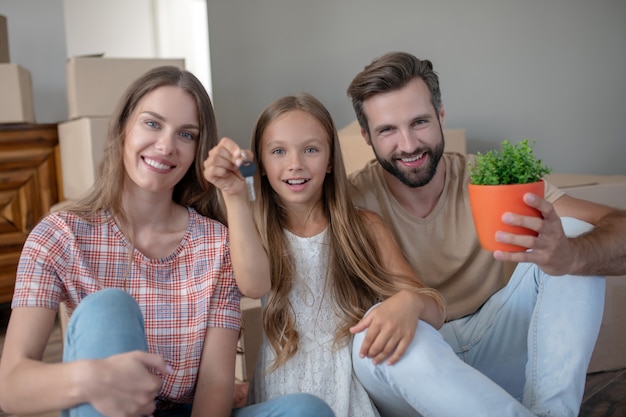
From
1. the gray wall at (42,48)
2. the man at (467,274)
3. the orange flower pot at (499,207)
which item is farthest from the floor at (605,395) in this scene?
the gray wall at (42,48)

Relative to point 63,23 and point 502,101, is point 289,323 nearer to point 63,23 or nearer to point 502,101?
point 502,101

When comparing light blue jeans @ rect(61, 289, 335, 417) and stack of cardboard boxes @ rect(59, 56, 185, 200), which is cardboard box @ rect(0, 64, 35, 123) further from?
light blue jeans @ rect(61, 289, 335, 417)

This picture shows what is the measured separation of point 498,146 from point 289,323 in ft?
5.72

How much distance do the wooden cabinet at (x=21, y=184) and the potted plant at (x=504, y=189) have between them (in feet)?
5.88

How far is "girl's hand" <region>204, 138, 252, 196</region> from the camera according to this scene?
3.15 ft

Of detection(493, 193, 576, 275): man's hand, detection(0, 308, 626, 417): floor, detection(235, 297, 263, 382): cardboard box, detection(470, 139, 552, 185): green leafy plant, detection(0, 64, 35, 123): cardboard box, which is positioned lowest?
detection(0, 308, 626, 417): floor

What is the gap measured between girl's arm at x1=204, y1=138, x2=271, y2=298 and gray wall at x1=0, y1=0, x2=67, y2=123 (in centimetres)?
197

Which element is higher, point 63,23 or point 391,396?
point 63,23

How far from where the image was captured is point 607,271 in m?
1.12

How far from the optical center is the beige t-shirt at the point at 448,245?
1.35m

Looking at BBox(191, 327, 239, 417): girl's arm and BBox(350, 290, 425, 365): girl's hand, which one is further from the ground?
BBox(350, 290, 425, 365): girl's hand

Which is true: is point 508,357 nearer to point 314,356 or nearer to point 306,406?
point 314,356

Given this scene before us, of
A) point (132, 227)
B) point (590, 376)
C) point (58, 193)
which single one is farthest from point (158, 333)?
point (58, 193)

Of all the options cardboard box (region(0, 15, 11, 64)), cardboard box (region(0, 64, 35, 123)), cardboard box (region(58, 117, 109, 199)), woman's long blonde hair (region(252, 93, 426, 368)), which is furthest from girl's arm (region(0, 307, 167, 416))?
cardboard box (region(0, 15, 11, 64))
